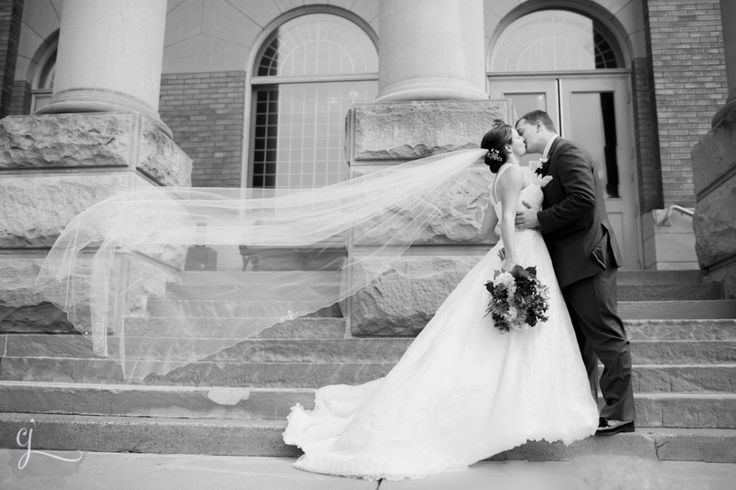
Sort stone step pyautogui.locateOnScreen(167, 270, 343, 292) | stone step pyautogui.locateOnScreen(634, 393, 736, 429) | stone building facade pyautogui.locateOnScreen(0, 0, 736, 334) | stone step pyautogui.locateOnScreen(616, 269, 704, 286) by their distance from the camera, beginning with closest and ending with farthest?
1. stone step pyautogui.locateOnScreen(634, 393, 736, 429)
2. stone step pyautogui.locateOnScreen(167, 270, 343, 292)
3. stone step pyautogui.locateOnScreen(616, 269, 704, 286)
4. stone building facade pyautogui.locateOnScreen(0, 0, 736, 334)

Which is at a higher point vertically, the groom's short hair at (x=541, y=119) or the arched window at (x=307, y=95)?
the arched window at (x=307, y=95)

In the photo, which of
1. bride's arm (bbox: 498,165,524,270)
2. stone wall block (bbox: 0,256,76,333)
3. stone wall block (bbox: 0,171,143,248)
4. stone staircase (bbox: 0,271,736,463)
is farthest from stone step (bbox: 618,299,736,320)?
stone wall block (bbox: 0,256,76,333)

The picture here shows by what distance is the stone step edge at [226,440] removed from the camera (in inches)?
A: 145

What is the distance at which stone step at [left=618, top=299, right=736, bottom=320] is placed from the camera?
5.66 meters

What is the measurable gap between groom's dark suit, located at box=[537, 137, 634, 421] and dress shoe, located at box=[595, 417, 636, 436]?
30 mm

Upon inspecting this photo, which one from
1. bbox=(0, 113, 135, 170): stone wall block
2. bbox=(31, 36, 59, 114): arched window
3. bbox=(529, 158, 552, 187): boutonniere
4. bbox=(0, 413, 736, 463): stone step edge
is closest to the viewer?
bbox=(0, 413, 736, 463): stone step edge

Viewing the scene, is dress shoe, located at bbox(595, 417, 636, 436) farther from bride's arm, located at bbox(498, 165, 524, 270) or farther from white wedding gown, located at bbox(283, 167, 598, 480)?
bride's arm, located at bbox(498, 165, 524, 270)

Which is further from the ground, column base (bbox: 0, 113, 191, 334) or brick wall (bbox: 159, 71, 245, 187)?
brick wall (bbox: 159, 71, 245, 187)

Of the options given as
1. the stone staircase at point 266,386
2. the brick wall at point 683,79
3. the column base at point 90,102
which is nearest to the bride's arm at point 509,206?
the stone staircase at point 266,386

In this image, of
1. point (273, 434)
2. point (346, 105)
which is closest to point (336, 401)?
point (273, 434)

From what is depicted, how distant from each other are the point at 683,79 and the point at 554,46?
2038 mm

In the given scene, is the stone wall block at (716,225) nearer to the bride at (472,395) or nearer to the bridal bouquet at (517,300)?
the bride at (472,395)

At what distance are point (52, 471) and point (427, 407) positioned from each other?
210 centimetres

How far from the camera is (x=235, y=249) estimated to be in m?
4.84
